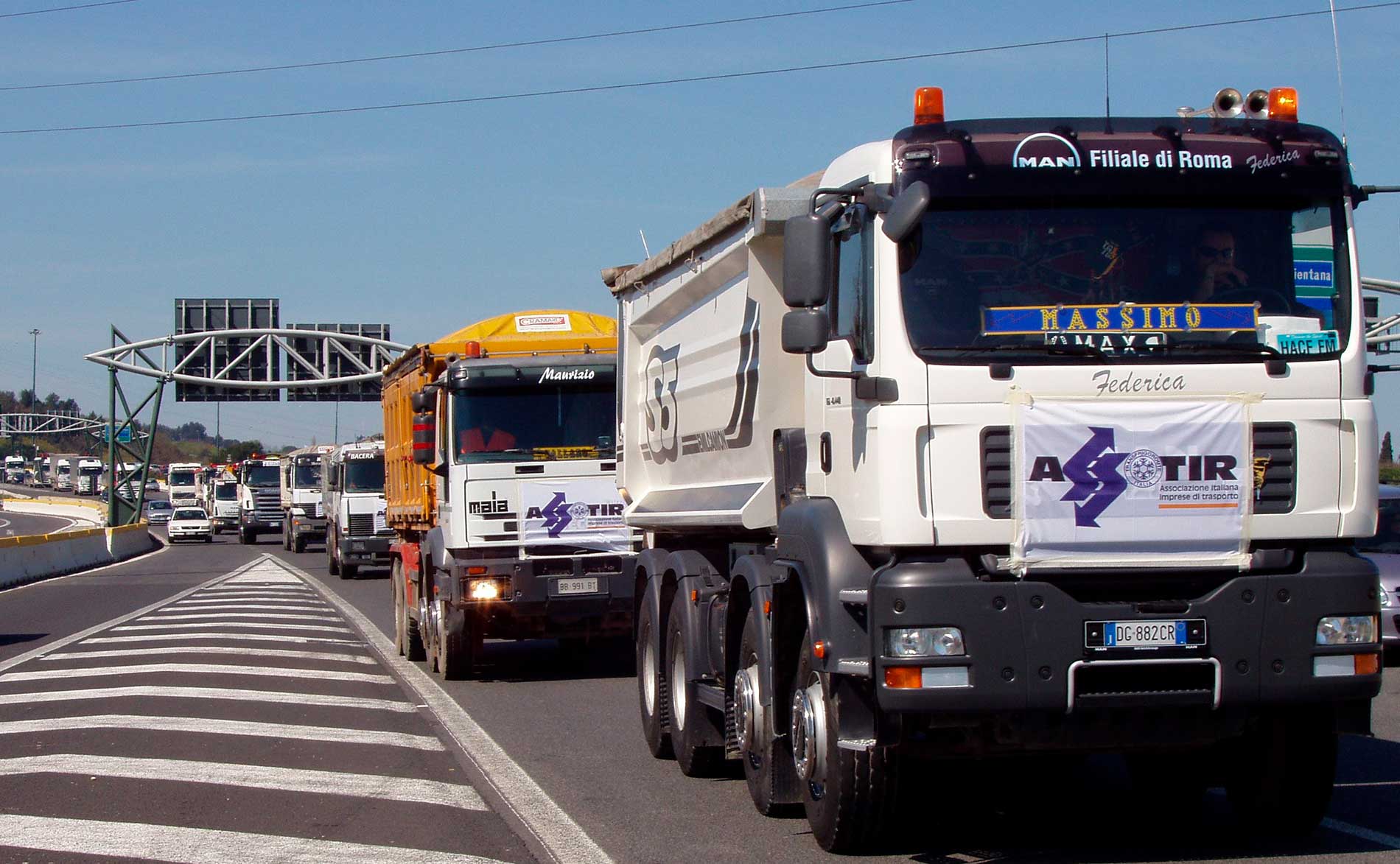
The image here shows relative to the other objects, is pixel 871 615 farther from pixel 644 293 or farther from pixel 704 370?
pixel 644 293

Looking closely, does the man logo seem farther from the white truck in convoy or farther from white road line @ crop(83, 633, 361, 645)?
the white truck in convoy

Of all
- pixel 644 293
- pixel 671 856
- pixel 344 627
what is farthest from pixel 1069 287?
pixel 344 627

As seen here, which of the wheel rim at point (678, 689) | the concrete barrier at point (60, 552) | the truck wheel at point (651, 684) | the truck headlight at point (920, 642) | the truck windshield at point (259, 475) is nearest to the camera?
the truck headlight at point (920, 642)

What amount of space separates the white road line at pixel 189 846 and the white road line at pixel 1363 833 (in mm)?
Result: 4002

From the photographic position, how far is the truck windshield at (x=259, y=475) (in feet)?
197

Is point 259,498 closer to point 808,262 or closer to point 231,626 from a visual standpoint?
point 231,626

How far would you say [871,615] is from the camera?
6246 mm

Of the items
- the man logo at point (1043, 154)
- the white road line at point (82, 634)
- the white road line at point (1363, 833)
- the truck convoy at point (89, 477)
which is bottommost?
the white road line at point (82, 634)

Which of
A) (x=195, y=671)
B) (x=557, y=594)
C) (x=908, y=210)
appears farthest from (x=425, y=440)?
(x=908, y=210)

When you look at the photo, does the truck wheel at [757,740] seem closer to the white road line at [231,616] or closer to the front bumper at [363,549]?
the white road line at [231,616]

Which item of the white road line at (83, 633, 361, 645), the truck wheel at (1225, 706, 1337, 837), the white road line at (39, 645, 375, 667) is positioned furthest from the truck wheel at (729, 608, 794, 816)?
the white road line at (83, 633, 361, 645)

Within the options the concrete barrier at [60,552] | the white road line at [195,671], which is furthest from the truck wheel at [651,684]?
the concrete barrier at [60,552]

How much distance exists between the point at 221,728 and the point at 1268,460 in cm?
774

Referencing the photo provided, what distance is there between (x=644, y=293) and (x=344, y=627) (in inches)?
442
